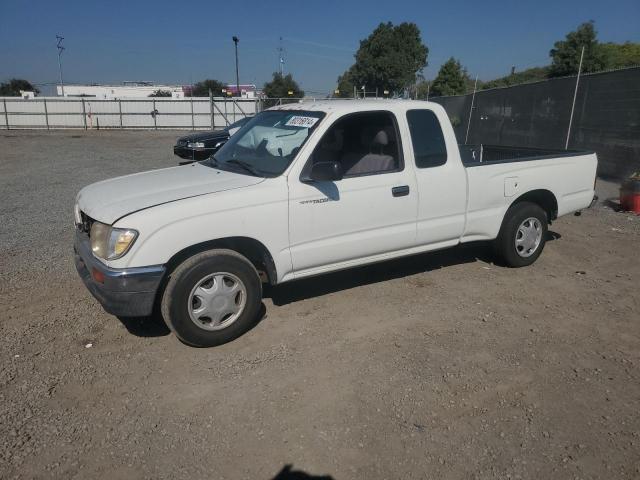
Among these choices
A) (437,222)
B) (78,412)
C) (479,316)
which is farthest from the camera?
(437,222)

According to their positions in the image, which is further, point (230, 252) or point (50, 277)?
point (50, 277)

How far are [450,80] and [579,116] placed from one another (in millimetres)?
43690

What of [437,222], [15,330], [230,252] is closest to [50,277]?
[15,330]

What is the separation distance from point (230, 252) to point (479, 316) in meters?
2.26

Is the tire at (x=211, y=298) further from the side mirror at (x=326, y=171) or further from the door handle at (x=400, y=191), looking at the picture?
the door handle at (x=400, y=191)

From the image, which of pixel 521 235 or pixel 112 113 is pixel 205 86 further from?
pixel 521 235

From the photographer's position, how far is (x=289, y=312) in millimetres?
4547

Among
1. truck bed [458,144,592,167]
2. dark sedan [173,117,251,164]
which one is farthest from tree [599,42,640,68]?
truck bed [458,144,592,167]

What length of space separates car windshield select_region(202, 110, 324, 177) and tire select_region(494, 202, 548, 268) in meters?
2.46

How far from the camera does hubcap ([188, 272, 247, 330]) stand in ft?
12.3

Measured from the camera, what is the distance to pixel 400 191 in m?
4.50

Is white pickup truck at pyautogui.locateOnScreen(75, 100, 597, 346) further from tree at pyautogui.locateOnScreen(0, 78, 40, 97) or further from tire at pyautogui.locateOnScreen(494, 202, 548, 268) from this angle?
tree at pyautogui.locateOnScreen(0, 78, 40, 97)

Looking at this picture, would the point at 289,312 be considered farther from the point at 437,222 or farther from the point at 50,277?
the point at 50,277

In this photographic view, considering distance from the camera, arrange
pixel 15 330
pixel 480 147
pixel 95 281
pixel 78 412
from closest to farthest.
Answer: pixel 78 412 → pixel 95 281 → pixel 15 330 → pixel 480 147
